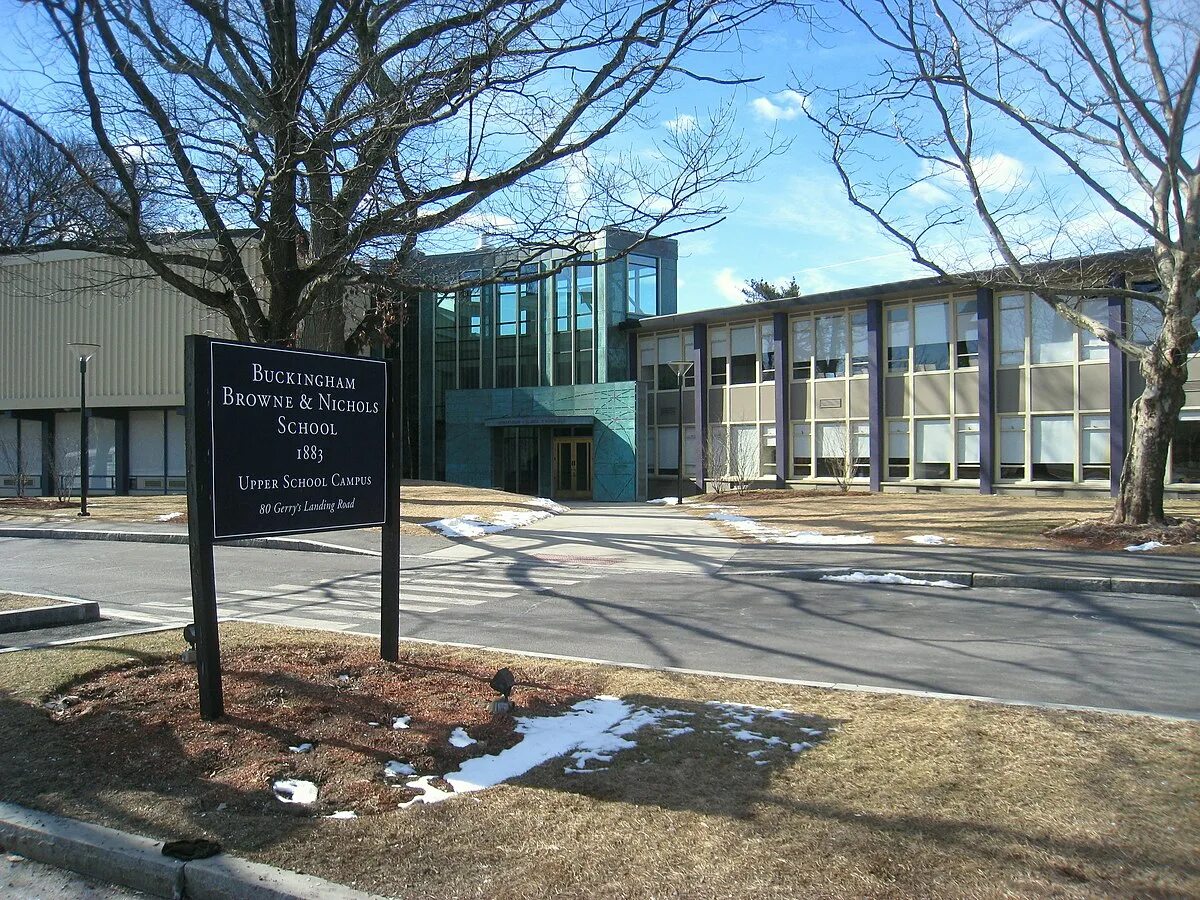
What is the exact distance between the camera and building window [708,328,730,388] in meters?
37.6

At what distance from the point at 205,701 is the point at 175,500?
1024 inches

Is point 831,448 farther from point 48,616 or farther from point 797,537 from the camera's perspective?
point 48,616

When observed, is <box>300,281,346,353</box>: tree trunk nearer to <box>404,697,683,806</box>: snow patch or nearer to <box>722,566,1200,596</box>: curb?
<box>722,566,1200,596</box>: curb

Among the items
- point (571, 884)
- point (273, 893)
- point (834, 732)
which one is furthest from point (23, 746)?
point (834, 732)

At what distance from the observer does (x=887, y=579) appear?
12.8 metres

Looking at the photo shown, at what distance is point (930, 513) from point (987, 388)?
31.3 ft

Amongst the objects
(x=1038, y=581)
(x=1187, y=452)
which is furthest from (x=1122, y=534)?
(x=1187, y=452)

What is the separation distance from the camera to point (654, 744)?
16.3 feet

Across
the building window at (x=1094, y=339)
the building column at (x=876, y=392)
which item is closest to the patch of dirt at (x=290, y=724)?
the building window at (x=1094, y=339)

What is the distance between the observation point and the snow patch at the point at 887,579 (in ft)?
41.0

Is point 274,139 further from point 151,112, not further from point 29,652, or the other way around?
point 29,652

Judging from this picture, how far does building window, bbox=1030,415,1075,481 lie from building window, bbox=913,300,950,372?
390 centimetres

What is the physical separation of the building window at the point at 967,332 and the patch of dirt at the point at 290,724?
2834cm

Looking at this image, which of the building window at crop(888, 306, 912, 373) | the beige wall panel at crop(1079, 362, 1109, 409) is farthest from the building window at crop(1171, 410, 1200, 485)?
the building window at crop(888, 306, 912, 373)
